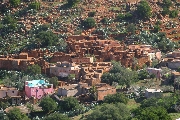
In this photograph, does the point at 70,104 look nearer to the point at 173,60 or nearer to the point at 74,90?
the point at 74,90

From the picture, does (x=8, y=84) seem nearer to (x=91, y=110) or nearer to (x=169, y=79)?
(x=91, y=110)

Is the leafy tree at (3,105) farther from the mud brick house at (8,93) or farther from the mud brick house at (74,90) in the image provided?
the mud brick house at (74,90)

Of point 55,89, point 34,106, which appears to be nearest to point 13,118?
point 34,106

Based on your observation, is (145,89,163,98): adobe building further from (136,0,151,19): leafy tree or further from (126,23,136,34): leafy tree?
(136,0,151,19): leafy tree

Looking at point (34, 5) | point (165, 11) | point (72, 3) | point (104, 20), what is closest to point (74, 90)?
point (104, 20)

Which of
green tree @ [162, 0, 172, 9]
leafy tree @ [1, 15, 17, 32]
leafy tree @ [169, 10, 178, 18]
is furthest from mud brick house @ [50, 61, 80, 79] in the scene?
green tree @ [162, 0, 172, 9]

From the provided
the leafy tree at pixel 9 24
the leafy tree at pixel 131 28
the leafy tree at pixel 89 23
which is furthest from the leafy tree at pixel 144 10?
the leafy tree at pixel 9 24
